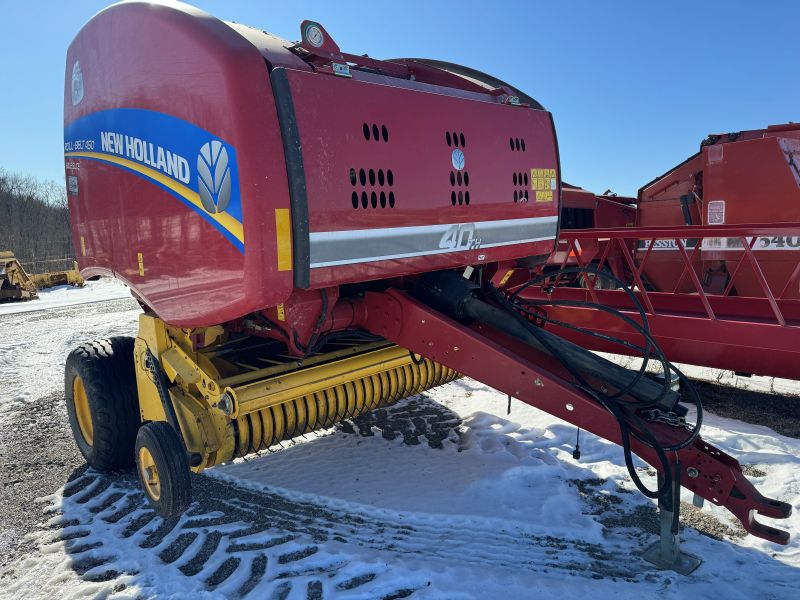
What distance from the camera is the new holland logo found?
2.51 m

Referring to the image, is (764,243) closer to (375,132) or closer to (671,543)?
(671,543)

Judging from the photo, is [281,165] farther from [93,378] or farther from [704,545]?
[704,545]

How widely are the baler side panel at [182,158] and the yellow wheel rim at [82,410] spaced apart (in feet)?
3.09

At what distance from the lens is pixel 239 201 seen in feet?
8.04

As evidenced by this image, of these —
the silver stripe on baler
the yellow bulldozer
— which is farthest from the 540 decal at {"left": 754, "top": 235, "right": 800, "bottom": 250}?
the yellow bulldozer

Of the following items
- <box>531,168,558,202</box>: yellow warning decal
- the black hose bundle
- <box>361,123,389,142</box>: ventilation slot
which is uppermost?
<box>361,123,389,142</box>: ventilation slot

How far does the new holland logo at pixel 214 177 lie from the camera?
98.7 inches

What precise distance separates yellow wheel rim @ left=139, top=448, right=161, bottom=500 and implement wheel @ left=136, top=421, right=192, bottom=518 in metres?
0.05

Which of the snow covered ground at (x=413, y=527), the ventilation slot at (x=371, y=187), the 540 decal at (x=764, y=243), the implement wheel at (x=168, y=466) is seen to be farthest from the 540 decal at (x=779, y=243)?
the implement wheel at (x=168, y=466)

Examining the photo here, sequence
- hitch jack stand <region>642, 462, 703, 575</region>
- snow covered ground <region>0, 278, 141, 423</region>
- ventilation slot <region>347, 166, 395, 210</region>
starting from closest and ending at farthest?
hitch jack stand <region>642, 462, 703, 575</region> → ventilation slot <region>347, 166, 395, 210</region> → snow covered ground <region>0, 278, 141, 423</region>

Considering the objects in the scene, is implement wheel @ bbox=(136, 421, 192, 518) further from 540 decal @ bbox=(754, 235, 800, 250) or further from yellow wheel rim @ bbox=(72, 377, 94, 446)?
540 decal @ bbox=(754, 235, 800, 250)

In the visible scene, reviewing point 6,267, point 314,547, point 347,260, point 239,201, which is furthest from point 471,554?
point 6,267

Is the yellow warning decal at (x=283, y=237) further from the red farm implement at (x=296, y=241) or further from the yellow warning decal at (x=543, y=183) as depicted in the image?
the yellow warning decal at (x=543, y=183)

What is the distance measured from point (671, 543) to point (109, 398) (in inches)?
129
